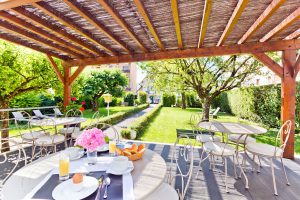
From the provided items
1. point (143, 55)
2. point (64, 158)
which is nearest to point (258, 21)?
point (143, 55)

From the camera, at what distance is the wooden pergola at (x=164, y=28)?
2.52m

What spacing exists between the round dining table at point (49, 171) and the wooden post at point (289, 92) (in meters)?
3.58

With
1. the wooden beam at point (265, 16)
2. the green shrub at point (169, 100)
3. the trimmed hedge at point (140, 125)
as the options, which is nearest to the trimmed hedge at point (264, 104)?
the wooden beam at point (265, 16)

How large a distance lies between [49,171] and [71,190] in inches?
17.6

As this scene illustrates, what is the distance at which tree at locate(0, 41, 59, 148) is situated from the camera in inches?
163

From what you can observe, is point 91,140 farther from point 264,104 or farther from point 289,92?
point 264,104

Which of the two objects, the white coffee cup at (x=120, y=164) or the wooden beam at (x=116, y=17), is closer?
the white coffee cup at (x=120, y=164)

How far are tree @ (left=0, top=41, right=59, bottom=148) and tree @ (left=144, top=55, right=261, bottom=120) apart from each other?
14.3 feet

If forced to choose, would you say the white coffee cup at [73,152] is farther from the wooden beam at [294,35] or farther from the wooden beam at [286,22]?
the wooden beam at [294,35]

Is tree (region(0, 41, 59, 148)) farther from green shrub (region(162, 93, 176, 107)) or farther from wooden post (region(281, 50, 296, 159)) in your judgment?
green shrub (region(162, 93, 176, 107))

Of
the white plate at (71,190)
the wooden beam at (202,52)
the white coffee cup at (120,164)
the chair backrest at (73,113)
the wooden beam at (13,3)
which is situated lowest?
the white plate at (71,190)

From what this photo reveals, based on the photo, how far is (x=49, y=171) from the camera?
1.46 metres

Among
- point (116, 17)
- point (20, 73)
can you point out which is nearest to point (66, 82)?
point (20, 73)

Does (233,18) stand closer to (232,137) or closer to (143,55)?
(232,137)
